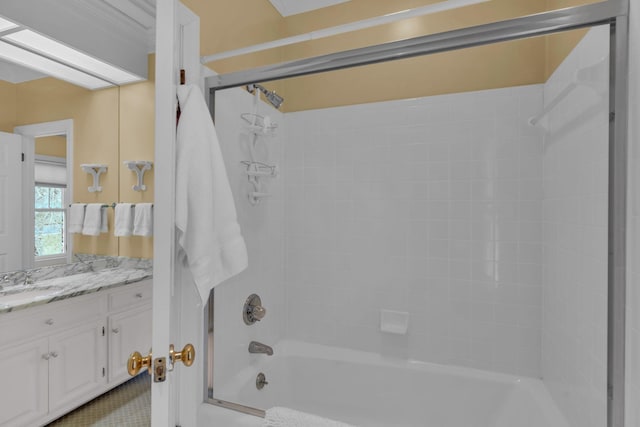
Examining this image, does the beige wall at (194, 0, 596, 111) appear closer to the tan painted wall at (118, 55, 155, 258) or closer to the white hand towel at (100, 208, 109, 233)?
the tan painted wall at (118, 55, 155, 258)

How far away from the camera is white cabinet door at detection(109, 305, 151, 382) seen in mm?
1220

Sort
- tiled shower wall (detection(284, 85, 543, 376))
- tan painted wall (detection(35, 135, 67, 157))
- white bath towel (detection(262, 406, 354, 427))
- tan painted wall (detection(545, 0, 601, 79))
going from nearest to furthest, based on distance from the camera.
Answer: white bath towel (detection(262, 406, 354, 427)) < tan painted wall (detection(35, 135, 67, 157)) < tan painted wall (detection(545, 0, 601, 79)) < tiled shower wall (detection(284, 85, 543, 376))

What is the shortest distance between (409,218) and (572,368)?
963mm

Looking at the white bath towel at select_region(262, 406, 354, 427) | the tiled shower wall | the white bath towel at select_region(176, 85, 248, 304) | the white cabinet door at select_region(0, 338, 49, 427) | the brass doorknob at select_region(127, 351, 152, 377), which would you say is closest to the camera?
the brass doorknob at select_region(127, 351, 152, 377)

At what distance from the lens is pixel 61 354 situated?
155cm

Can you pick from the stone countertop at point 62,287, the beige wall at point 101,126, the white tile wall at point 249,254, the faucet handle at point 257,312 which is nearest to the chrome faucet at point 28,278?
the stone countertop at point 62,287

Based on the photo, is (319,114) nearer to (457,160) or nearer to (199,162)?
(457,160)

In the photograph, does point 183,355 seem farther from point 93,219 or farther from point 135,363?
point 93,219

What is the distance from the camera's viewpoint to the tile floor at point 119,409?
4.40 feet

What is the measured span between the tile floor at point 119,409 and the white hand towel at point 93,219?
2.10ft

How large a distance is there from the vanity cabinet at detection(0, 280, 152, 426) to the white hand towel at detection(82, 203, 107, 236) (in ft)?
1.19

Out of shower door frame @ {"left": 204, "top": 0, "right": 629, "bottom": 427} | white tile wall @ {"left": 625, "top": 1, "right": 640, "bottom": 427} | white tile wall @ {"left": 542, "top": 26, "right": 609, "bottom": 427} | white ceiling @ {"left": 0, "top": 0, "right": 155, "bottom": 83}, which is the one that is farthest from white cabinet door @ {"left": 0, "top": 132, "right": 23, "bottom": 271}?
white tile wall @ {"left": 542, "top": 26, "right": 609, "bottom": 427}

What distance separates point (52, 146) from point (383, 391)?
1.90 metres

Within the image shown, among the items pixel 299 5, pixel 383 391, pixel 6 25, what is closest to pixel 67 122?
pixel 6 25
